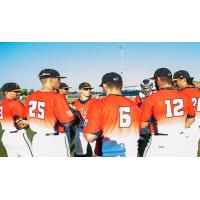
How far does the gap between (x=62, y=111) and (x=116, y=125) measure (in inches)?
36.6

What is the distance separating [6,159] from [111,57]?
2458mm

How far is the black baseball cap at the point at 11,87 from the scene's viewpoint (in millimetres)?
6891

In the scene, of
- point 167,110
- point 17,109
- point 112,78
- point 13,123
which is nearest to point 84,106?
point 112,78

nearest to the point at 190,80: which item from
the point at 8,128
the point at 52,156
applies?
the point at 52,156

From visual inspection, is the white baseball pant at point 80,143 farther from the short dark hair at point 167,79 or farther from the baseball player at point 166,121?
the short dark hair at point 167,79

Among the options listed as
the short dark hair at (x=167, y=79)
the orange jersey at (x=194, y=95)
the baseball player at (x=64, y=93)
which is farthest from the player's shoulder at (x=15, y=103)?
the orange jersey at (x=194, y=95)

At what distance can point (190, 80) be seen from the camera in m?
6.80

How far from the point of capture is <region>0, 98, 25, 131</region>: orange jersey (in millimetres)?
6871

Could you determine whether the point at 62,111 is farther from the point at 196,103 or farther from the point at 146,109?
the point at 196,103

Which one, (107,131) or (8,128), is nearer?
(107,131)

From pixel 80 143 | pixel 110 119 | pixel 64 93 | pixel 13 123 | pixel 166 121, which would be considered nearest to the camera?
pixel 110 119

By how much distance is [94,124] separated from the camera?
21.2 ft

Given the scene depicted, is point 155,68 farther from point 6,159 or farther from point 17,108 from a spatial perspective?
point 6,159

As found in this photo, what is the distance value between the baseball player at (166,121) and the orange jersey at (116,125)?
155 mm
